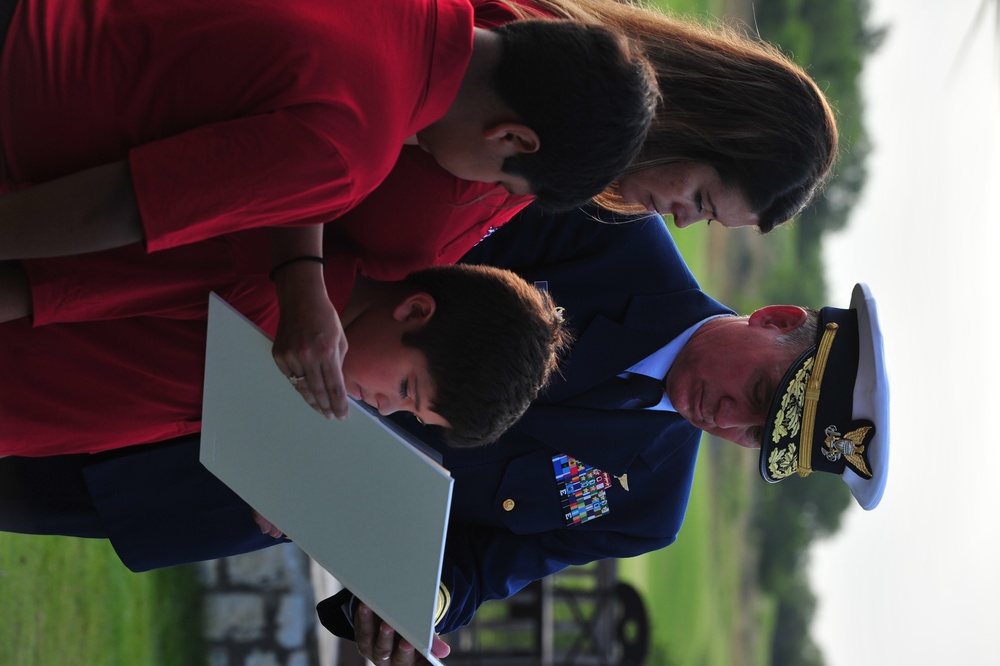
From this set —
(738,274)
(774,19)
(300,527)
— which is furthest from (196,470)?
(774,19)

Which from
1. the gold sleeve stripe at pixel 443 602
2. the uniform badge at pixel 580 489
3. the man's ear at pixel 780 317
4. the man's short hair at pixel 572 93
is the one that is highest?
the man's short hair at pixel 572 93

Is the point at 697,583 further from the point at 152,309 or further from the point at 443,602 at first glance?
the point at 152,309

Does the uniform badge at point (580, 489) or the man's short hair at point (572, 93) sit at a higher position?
the man's short hair at point (572, 93)

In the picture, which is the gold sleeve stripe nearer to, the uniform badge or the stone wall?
the uniform badge

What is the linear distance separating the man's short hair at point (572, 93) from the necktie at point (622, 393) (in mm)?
1213

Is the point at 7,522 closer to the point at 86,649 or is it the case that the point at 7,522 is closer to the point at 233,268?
the point at 233,268

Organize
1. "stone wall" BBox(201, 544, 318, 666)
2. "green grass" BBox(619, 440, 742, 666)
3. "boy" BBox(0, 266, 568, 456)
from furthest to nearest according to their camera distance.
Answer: "green grass" BBox(619, 440, 742, 666) < "stone wall" BBox(201, 544, 318, 666) < "boy" BBox(0, 266, 568, 456)

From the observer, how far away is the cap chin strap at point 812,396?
8.70 ft

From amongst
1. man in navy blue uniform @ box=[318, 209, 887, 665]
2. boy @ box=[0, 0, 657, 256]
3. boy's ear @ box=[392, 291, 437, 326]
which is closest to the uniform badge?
man in navy blue uniform @ box=[318, 209, 887, 665]

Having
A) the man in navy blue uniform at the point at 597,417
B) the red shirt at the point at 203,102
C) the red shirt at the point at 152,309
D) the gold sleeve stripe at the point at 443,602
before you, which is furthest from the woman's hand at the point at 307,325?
the gold sleeve stripe at the point at 443,602

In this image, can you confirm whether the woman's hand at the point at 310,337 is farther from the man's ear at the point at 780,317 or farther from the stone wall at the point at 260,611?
the stone wall at the point at 260,611

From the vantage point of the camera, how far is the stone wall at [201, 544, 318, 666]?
4.31 m

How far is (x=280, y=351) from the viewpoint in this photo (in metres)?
1.67

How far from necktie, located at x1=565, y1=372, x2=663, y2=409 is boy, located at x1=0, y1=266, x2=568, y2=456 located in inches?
23.8
